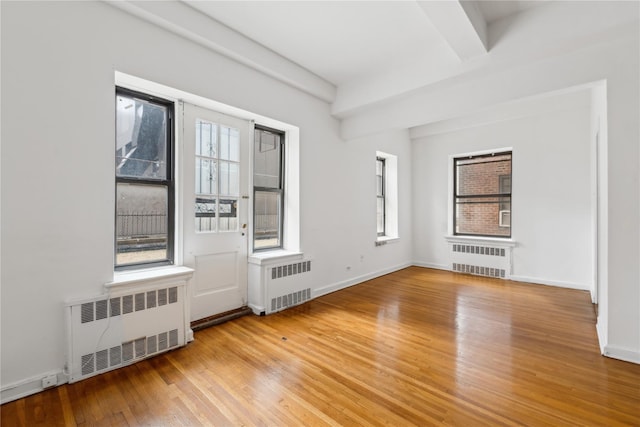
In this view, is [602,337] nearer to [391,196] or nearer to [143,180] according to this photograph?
[391,196]

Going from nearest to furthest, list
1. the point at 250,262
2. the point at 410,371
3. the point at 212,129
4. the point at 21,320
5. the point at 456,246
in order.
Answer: the point at 21,320, the point at 410,371, the point at 212,129, the point at 250,262, the point at 456,246

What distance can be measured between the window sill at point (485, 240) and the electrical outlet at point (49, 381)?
6383mm

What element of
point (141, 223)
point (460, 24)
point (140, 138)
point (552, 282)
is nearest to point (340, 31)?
point (460, 24)

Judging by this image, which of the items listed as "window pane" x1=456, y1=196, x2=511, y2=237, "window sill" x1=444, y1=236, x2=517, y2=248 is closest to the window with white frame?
"window sill" x1=444, y1=236, x2=517, y2=248

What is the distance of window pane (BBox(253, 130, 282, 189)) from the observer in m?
3.97

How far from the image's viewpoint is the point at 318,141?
4.44m

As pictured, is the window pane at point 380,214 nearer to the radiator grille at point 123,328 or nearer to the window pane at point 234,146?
the window pane at point 234,146

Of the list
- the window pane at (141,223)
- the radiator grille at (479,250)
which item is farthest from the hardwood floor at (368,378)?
the radiator grille at (479,250)

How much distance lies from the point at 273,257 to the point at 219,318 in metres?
0.95

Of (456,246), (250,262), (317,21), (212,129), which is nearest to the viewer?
(317,21)

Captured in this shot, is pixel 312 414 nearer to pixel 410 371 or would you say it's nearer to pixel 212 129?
pixel 410 371

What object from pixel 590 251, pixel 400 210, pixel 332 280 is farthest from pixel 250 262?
pixel 590 251

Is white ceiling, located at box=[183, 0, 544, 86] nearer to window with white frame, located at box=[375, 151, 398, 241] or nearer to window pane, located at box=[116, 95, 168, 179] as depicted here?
window pane, located at box=[116, 95, 168, 179]

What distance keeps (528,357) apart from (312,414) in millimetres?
2107
